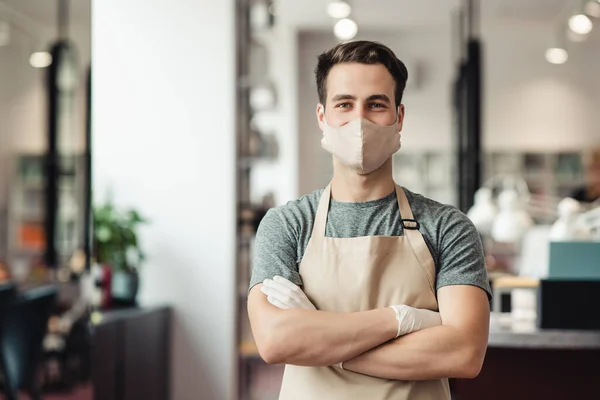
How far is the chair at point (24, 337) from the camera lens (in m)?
1.85

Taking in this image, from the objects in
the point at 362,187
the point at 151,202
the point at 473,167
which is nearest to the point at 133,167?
the point at 151,202

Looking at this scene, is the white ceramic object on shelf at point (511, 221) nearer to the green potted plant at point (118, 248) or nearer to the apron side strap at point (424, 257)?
the green potted plant at point (118, 248)

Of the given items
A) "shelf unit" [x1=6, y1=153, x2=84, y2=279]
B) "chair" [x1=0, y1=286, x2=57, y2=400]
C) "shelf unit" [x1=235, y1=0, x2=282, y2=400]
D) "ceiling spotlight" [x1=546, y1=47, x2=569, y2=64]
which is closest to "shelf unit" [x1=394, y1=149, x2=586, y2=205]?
"ceiling spotlight" [x1=546, y1=47, x2=569, y2=64]

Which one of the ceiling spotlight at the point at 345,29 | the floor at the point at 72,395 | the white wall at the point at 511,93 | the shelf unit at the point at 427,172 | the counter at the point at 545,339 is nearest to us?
the floor at the point at 72,395

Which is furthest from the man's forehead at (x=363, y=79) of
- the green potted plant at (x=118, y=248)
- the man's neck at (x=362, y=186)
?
the green potted plant at (x=118, y=248)

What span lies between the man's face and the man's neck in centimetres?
11

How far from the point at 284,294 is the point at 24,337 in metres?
0.64

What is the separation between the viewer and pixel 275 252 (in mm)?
1775

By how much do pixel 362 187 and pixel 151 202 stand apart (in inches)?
129

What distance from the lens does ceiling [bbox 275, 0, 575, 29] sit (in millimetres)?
7285

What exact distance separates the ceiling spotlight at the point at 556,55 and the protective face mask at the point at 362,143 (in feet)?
23.5

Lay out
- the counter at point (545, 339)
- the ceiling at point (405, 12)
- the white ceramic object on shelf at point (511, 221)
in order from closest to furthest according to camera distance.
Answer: the counter at point (545, 339) < the white ceramic object on shelf at point (511, 221) < the ceiling at point (405, 12)

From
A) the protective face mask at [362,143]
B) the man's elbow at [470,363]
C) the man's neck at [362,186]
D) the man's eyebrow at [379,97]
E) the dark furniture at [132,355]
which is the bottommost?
the dark furniture at [132,355]

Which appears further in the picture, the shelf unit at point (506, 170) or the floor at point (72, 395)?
the shelf unit at point (506, 170)
